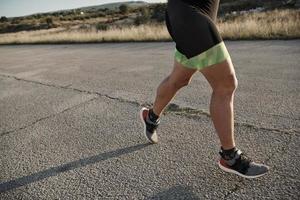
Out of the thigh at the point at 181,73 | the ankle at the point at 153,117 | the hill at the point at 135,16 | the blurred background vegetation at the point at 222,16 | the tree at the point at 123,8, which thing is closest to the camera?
the thigh at the point at 181,73

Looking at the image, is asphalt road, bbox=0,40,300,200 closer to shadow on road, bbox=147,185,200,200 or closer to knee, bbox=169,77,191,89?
shadow on road, bbox=147,185,200,200

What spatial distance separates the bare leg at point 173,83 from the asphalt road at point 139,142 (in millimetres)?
428

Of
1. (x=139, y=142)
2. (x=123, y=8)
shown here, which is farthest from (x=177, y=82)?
(x=123, y=8)

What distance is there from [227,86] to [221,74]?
0.11 meters

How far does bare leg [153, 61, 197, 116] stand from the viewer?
9.52 ft

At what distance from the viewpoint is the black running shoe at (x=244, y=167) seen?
250 centimetres

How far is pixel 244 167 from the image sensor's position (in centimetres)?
251

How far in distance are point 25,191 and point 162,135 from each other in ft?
4.56

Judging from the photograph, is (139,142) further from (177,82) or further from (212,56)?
(212,56)

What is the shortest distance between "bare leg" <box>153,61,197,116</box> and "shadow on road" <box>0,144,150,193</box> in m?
0.48

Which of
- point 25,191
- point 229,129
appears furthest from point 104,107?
point 229,129

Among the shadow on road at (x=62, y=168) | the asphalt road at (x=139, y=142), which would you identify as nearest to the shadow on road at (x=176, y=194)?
the asphalt road at (x=139, y=142)

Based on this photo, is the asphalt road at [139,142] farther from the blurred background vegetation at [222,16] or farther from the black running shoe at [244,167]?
the blurred background vegetation at [222,16]

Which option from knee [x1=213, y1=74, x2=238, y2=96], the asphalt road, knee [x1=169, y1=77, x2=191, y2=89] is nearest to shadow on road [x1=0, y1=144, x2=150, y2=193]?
the asphalt road
